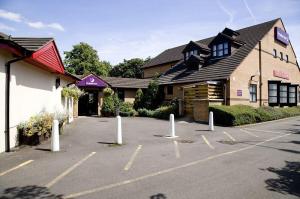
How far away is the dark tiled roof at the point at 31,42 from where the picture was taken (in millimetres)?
10491

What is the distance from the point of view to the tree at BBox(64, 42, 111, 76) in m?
62.3

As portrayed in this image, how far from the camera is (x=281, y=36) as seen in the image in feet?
99.0

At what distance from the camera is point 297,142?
12.2 m

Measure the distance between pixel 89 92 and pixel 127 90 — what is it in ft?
14.6

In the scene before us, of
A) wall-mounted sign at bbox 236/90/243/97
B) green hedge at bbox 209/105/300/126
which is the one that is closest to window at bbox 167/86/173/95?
wall-mounted sign at bbox 236/90/243/97

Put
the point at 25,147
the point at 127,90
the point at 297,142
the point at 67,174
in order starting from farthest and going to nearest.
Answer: the point at 127,90, the point at 297,142, the point at 25,147, the point at 67,174

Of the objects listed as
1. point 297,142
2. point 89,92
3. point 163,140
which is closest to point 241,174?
point 163,140

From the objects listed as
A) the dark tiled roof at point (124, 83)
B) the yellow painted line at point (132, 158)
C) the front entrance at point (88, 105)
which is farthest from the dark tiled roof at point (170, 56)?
the yellow painted line at point (132, 158)

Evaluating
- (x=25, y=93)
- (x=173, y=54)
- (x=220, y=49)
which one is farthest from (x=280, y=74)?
(x=25, y=93)

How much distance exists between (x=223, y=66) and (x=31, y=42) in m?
17.8

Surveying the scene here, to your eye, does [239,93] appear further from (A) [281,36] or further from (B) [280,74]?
(A) [281,36]

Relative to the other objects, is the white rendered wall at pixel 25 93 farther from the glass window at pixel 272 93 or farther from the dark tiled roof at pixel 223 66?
the glass window at pixel 272 93

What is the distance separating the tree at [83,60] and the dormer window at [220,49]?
39.9 metres

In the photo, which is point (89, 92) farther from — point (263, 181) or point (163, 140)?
point (263, 181)
